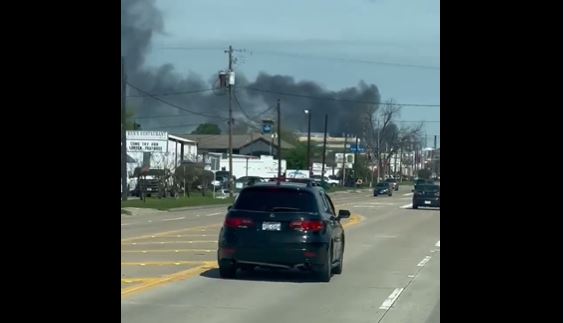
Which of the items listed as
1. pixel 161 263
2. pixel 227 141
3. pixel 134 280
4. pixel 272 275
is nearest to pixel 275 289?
pixel 272 275

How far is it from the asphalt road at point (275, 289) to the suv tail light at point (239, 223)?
0.87 meters

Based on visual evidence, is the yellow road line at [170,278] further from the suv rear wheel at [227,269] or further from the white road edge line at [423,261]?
the white road edge line at [423,261]

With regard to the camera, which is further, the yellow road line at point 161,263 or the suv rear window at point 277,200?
the yellow road line at point 161,263

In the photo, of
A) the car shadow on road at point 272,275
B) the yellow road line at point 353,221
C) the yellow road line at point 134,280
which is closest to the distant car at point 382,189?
the yellow road line at point 353,221

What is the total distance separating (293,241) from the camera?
16.8 meters

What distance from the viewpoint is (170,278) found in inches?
672

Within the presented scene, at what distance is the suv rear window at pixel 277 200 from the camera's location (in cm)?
1705

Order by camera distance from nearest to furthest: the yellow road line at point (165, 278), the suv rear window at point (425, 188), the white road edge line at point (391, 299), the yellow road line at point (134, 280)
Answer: the white road edge line at point (391, 299) → the yellow road line at point (165, 278) → the yellow road line at point (134, 280) → the suv rear window at point (425, 188)

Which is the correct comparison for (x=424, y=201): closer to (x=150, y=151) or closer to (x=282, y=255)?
(x=150, y=151)

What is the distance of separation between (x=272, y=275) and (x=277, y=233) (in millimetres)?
1390

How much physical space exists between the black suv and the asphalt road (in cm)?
34
